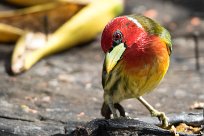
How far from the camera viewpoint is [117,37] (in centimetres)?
347

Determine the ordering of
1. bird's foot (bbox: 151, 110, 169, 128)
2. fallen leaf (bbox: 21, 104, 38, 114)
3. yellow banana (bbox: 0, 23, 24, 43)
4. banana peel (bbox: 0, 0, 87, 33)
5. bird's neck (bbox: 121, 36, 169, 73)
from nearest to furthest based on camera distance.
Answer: bird's neck (bbox: 121, 36, 169, 73) < bird's foot (bbox: 151, 110, 169, 128) < fallen leaf (bbox: 21, 104, 38, 114) < yellow banana (bbox: 0, 23, 24, 43) < banana peel (bbox: 0, 0, 87, 33)

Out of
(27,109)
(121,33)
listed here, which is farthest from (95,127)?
(27,109)

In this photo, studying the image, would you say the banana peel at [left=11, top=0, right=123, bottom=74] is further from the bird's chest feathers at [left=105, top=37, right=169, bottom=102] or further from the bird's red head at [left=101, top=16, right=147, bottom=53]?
the bird's red head at [left=101, top=16, right=147, bottom=53]

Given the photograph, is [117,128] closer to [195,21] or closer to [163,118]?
[163,118]

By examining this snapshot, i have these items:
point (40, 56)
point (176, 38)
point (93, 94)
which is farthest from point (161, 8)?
point (93, 94)

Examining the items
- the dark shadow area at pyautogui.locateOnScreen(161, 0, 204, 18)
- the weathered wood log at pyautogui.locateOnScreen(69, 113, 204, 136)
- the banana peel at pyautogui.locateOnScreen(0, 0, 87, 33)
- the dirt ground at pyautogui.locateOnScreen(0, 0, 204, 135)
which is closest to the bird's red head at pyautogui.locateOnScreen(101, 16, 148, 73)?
the weathered wood log at pyautogui.locateOnScreen(69, 113, 204, 136)

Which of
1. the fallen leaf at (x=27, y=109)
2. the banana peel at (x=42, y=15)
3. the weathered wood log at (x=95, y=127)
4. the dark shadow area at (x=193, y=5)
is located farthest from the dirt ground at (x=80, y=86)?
the banana peel at (x=42, y=15)

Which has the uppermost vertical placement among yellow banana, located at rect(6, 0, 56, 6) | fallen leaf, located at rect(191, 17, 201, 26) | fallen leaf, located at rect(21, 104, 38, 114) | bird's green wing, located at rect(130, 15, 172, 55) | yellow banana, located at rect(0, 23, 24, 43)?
yellow banana, located at rect(6, 0, 56, 6)

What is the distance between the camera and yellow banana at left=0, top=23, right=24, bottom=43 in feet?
20.9

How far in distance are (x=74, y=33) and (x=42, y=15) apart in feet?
1.49

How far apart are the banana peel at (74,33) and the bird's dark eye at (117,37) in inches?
101

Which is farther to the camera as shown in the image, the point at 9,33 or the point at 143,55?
the point at 9,33

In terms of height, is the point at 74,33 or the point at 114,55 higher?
the point at 74,33

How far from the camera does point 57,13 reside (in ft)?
22.5
